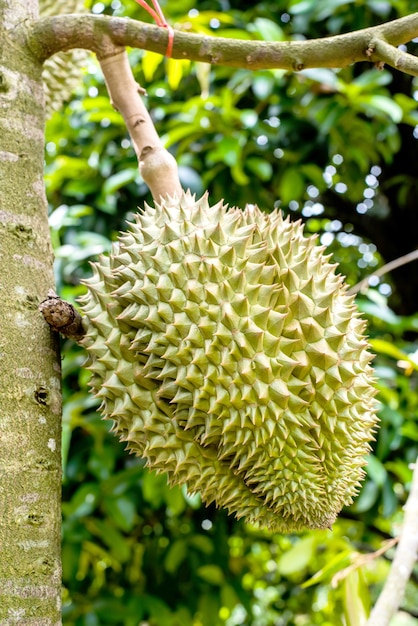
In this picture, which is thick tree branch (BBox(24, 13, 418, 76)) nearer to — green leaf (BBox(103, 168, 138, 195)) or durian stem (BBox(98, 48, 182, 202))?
durian stem (BBox(98, 48, 182, 202))

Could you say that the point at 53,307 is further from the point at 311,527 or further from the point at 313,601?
the point at 313,601

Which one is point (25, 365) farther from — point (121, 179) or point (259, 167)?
point (259, 167)

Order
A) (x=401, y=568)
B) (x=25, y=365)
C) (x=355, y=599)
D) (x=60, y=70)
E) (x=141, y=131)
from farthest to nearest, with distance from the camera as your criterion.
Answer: (x=60, y=70) → (x=355, y=599) → (x=141, y=131) → (x=401, y=568) → (x=25, y=365)

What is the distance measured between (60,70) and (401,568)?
1.58 meters

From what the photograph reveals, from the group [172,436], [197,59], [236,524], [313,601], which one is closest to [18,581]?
[172,436]

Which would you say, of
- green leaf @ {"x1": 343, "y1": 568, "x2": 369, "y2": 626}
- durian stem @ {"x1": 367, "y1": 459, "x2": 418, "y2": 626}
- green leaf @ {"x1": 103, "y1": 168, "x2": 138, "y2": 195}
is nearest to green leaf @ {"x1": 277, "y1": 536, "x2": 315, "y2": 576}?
green leaf @ {"x1": 343, "y1": 568, "x2": 369, "y2": 626}

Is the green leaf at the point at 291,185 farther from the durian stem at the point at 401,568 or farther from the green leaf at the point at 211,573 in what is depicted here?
the durian stem at the point at 401,568

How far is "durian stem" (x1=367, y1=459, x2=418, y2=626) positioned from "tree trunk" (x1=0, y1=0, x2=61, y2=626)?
1.45 feet

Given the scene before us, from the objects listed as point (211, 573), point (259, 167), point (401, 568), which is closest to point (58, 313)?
point (401, 568)

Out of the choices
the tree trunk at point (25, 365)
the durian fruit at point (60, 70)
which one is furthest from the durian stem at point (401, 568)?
the durian fruit at point (60, 70)

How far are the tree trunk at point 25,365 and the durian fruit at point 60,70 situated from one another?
864 mm

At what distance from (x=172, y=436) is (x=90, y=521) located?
139cm

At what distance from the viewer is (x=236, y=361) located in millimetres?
940

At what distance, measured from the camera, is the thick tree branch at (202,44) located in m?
0.98
